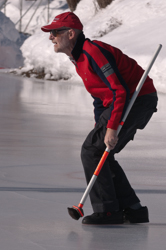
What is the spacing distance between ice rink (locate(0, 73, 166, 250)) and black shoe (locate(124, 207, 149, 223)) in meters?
0.04

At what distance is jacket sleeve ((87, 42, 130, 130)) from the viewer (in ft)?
11.9

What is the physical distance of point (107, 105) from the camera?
387 cm

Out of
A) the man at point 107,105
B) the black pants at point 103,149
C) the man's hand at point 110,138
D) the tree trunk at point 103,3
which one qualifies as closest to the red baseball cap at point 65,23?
the man at point 107,105

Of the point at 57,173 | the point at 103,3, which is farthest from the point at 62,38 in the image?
the point at 103,3

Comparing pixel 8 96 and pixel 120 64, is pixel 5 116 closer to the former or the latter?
pixel 8 96

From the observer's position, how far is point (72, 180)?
5.18 m

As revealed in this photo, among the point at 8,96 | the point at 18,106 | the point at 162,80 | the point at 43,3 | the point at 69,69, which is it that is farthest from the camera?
the point at 43,3

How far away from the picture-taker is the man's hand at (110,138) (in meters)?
3.70

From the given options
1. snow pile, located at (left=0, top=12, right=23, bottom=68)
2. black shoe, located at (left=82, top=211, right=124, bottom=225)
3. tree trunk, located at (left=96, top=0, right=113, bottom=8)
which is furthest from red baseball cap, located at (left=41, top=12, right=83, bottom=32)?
snow pile, located at (left=0, top=12, right=23, bottom=68)

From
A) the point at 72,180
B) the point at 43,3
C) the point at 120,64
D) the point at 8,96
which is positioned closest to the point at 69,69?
the point at 8,96

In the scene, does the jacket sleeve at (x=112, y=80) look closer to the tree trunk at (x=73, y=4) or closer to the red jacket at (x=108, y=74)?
the red jacket at (x=108, y=74)

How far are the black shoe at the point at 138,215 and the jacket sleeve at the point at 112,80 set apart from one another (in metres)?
0.63

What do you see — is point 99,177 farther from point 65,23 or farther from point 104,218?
point 65,23

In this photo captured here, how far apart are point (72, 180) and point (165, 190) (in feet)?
2.59
